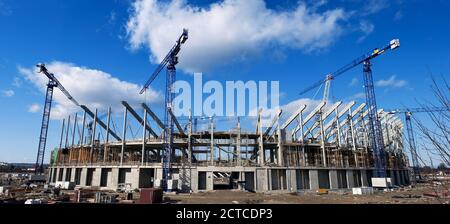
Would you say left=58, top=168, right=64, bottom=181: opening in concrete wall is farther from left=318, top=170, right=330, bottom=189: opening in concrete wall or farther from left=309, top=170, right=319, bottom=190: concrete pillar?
left=318, top=170, right=330, bottom=189: opening in concrete wall

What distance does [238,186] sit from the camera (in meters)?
46.2

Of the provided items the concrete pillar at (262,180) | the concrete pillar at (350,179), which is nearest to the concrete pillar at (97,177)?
the concrete pillar at (262,180)

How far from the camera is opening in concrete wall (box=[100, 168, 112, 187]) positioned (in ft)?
170

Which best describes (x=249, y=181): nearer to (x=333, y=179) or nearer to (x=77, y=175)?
(x=333, y=179)

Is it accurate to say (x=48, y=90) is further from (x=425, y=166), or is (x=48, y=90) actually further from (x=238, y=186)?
(x=425, y=166)

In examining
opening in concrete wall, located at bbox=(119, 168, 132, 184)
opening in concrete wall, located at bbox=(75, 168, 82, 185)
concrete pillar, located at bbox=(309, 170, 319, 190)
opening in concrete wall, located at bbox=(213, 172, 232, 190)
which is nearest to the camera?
concrete pillar, located at bbox=(309, 170, 319, 190)

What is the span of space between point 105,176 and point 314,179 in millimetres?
37604

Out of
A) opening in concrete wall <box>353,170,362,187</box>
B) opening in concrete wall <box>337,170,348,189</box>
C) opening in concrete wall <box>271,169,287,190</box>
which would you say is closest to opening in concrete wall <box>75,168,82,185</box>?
opening in concrete wall <box>271,169,287,190</box>

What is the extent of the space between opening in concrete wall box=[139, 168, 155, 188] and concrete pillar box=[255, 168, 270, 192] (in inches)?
744

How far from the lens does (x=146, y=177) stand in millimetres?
50062

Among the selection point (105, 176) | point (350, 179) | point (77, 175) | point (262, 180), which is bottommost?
point (350, 179)

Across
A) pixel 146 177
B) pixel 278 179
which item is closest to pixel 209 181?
pixel 278 179
